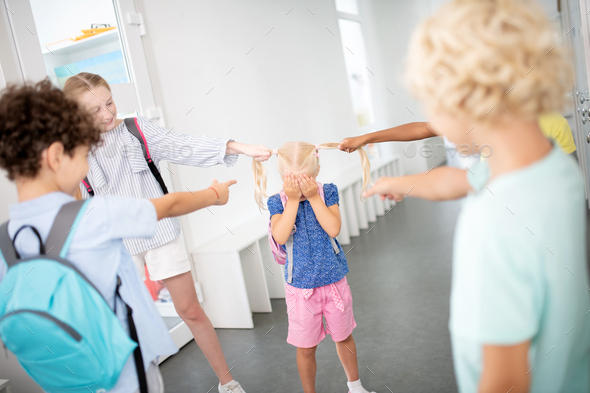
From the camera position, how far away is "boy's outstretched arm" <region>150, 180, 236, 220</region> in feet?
3.28

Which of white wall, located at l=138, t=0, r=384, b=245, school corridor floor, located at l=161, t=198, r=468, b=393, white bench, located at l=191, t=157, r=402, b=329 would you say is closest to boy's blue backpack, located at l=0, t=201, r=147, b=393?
school corridor floor, located at l=161, t=198, r=468, b=393

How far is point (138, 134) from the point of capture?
1.66 meters

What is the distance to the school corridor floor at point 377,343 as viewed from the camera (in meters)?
1.86

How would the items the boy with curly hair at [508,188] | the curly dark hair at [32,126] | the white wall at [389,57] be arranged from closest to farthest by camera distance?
the boy with curly hair at [508,188], the curly dark hair at [32,126], the white wall at [389,57]

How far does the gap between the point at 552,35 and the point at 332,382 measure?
167 centimetres

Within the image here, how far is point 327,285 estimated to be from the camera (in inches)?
62.7

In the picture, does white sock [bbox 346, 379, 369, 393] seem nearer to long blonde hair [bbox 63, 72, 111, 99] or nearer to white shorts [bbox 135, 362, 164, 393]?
white shorts [bbox 135, 362, 164, 393]

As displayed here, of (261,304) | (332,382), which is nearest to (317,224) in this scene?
(332,382)

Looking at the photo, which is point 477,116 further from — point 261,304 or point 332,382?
point 261,304

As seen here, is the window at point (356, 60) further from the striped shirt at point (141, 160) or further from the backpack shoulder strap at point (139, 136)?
the backpack shoulder strap at point (139, 136)

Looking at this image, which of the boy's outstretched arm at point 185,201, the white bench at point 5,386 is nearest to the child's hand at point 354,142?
the boy's outstretched arm at point 185,201

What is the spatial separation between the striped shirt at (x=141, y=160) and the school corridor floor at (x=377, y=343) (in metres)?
0.82

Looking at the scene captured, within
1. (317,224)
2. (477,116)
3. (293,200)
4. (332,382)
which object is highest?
(477,116)

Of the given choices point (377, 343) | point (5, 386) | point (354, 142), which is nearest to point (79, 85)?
point (354, 142)
